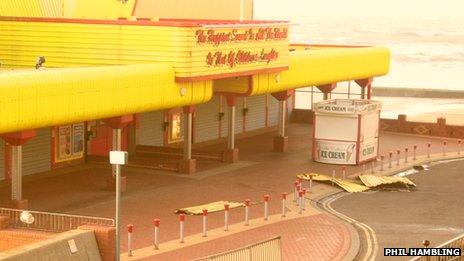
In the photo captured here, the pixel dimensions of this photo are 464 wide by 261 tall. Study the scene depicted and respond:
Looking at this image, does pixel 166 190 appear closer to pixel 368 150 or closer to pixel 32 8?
pixel 32 8

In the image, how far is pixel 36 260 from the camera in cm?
2272

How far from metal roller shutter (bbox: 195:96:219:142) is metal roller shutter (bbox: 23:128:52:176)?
12.5m

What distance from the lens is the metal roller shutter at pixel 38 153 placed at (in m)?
42.0

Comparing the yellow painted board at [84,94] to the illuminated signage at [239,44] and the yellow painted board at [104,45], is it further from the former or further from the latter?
the illuminated signage at [239,44]

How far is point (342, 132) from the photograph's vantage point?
4928 centimetres

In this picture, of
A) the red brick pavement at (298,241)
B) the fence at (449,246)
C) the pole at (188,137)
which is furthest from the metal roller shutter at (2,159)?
the fence at (449,246)

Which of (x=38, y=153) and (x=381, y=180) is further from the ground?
(x=38, y=153)

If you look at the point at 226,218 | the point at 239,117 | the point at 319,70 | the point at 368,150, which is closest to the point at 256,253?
the point at 226,218

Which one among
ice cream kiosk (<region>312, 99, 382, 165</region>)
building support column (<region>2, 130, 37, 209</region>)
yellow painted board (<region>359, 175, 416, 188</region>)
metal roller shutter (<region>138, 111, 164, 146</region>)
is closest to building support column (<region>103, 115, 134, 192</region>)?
building support column (<region>2, 130, 37, 209</region>)

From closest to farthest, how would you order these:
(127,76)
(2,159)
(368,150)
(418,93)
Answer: (127,76) → (2,159) → (368,150) → (418,93)

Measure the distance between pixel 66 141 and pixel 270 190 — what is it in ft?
31.4

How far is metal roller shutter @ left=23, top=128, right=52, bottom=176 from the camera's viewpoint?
138 feet

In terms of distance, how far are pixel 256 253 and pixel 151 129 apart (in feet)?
86.9

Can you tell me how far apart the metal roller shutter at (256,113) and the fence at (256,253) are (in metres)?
35.0
